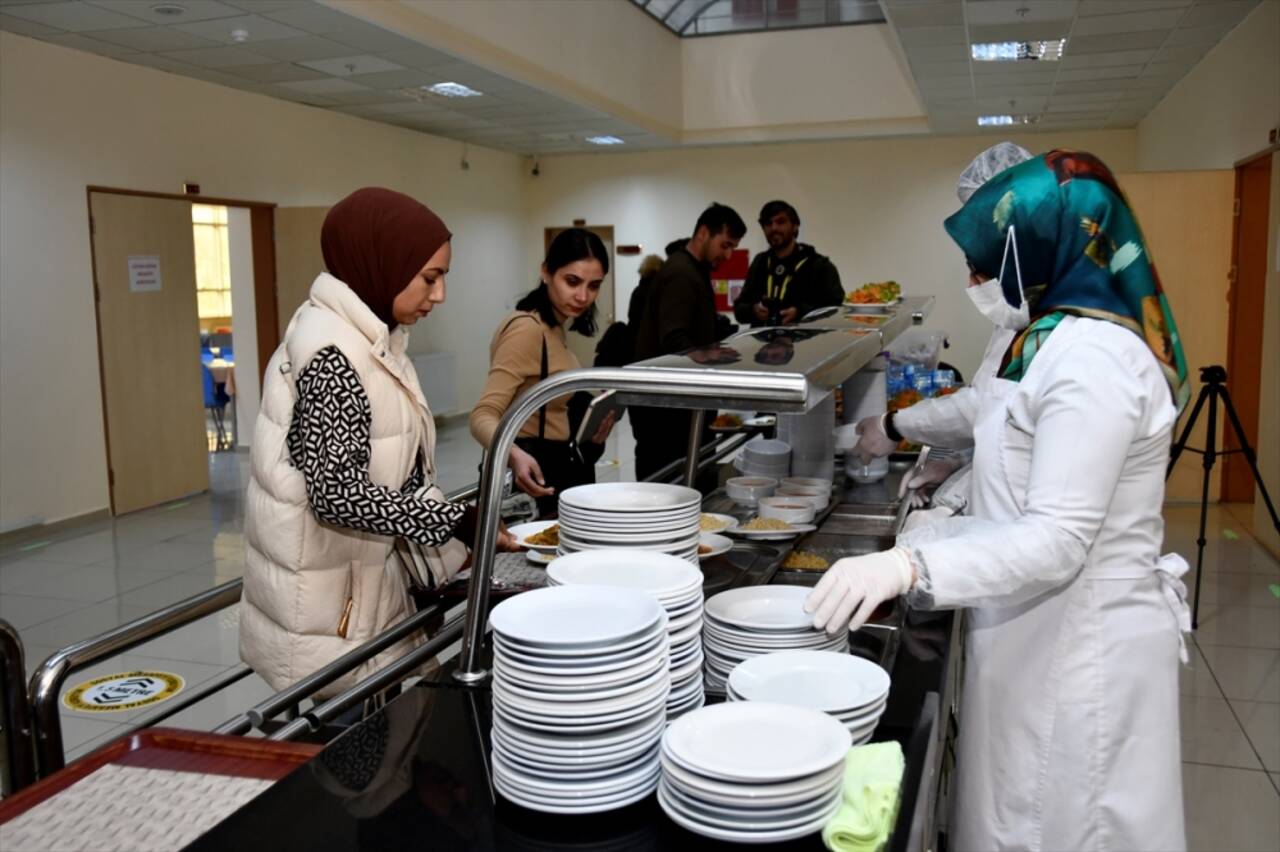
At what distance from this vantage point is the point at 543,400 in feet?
4.94

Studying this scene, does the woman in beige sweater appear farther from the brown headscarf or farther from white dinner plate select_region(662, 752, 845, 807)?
white dinner plate select_region(662, 752, 845, 807)

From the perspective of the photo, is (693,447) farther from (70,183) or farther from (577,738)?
(70,183)

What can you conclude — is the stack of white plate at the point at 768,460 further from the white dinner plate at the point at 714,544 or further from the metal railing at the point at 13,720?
the metal railing at the point at 13,720

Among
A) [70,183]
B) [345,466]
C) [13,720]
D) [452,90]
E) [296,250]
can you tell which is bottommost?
[13,720]

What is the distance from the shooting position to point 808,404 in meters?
1.41

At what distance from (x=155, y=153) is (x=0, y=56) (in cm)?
130

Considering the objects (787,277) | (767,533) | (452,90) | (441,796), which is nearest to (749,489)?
(767,533)

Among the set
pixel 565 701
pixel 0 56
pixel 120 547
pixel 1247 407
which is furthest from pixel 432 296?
pixel 1247 407

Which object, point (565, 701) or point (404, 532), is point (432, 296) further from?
point (565, 701)

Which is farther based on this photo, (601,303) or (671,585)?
(601,303)

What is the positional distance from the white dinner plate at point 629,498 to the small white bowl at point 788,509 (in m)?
0.45

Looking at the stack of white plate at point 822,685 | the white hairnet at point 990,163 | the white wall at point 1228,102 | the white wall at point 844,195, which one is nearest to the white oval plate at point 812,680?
the stack of white plate at point 822,685

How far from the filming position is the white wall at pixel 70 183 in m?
6.37

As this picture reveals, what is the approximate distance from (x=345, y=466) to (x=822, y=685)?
0.87 m
